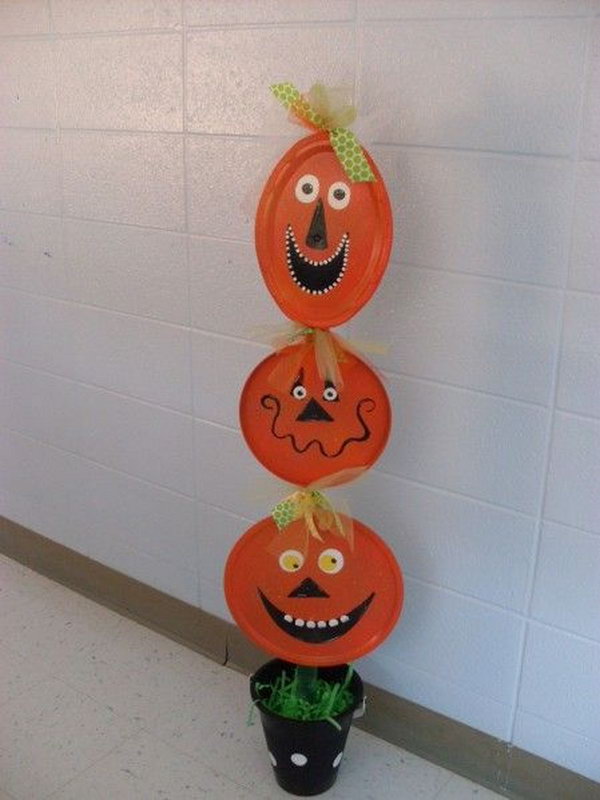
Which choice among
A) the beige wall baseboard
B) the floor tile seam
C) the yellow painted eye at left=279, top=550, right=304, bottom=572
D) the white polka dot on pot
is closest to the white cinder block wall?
the beige wall baseboard

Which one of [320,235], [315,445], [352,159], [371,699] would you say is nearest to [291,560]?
[315,445]

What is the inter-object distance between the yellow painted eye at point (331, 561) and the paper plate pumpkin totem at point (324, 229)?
41 centimetres

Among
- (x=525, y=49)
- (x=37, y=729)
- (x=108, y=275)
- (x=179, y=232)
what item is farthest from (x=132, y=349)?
(x=525, y=49)

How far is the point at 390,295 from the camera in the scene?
61.4 inches

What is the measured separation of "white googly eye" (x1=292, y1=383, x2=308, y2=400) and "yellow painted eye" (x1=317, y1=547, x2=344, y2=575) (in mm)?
279

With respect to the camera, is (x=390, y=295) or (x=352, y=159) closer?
(x=352, y=159)

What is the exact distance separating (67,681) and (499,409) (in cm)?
117

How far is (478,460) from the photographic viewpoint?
1531 mm

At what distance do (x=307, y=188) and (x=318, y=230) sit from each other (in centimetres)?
7

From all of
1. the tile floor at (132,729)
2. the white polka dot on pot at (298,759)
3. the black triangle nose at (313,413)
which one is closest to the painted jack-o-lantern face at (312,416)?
the black triangle nose at (313,413)

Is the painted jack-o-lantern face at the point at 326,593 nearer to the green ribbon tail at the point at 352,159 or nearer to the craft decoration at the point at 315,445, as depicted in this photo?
the craft decoration at the point at 315,445

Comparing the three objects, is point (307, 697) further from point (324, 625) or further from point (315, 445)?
point (315, 445)

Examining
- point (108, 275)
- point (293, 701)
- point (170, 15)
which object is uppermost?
point (170, 15)

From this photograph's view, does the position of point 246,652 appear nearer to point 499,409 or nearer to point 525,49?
point 499,409
